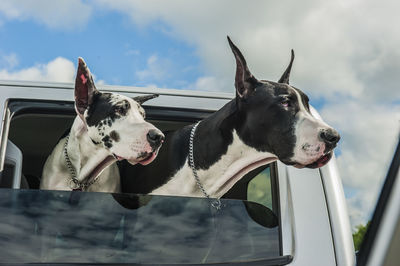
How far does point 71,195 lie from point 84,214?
3.8 inches

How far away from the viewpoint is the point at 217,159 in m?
2.24

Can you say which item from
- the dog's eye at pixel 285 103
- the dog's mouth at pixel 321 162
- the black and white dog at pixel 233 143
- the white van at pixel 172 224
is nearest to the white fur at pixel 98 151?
the black and white dog at pixel 233 143

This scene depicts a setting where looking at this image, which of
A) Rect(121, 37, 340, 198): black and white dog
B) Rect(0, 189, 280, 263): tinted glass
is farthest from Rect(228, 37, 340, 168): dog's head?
Rect(0, 189, 280, 263): tinted glass

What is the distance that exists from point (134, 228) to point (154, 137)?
443mm

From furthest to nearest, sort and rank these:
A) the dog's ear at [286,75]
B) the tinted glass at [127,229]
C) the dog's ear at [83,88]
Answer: the dog's ear at [286,75]
the dog's ear at [83,88]
the tinted glass at [127,229]

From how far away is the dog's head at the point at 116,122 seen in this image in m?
2.19

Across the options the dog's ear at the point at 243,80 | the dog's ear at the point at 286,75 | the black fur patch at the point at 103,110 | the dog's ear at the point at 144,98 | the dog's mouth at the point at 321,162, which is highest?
the dog's ear at the point at 286,75

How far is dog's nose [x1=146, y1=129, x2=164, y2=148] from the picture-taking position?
7.08 feet

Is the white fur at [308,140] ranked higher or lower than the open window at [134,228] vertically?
higher

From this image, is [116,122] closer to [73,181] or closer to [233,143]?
[73,181]

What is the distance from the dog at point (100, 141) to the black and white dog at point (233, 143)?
0.11 meters

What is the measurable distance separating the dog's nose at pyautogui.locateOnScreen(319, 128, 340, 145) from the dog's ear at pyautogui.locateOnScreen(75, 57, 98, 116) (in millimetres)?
1044

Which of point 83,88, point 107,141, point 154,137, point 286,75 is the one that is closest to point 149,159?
point 154,137

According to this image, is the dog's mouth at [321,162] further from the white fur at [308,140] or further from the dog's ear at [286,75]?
the dog's ear at [286,75]
